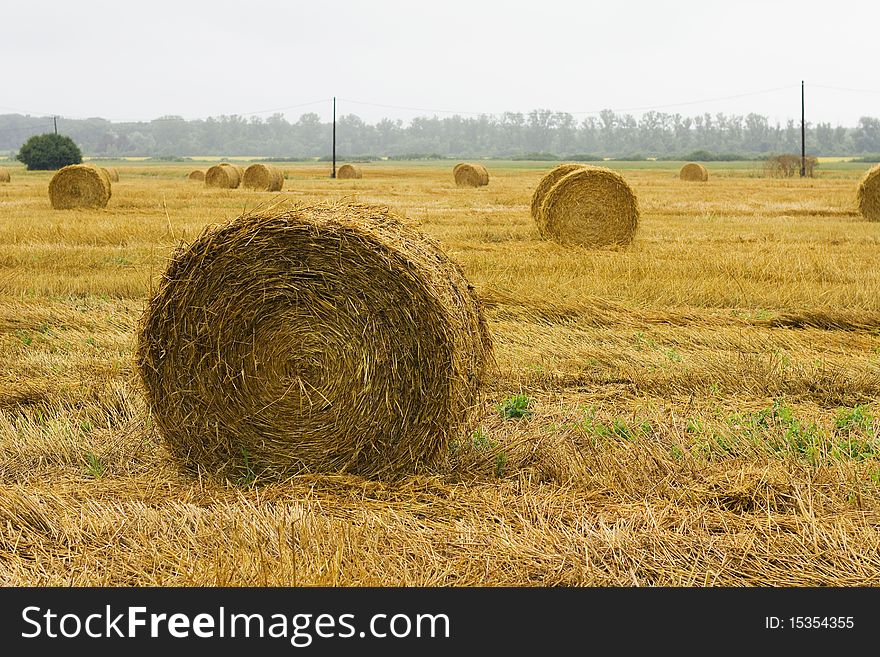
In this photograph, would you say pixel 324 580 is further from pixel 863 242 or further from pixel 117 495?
pixel 863 242

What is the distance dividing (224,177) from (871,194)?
831 inches

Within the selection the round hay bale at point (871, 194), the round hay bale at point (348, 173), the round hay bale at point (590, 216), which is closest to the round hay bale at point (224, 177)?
the round hay bale at point (348, 173)

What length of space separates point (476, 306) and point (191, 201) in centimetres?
1959

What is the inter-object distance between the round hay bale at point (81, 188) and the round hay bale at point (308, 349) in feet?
60.8

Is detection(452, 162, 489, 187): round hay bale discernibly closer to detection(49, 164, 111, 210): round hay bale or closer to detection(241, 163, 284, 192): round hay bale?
detection(241, 163, 284, 192): round hay bale

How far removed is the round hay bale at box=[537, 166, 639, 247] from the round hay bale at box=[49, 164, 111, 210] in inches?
454

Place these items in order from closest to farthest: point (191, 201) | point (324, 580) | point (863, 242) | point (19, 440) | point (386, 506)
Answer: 1. point (324, 580)
2. point (386, 506)
3. point (19, 440)
4. point (863, 242)
5. point (191, 201)

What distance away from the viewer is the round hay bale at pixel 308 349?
5.27 meters

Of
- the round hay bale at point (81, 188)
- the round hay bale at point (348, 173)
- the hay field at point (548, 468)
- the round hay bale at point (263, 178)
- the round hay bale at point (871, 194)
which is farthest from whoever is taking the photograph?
the round hay bale at point (348, 173)

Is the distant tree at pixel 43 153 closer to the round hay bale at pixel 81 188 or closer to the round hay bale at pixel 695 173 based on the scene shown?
the round hay bale at pixel 695 173

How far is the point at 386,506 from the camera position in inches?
197

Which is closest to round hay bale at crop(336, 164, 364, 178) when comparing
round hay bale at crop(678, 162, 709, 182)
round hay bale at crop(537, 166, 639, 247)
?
round hay bale at crop(678, 162, 709, 182)

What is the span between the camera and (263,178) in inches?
Answer: 1264

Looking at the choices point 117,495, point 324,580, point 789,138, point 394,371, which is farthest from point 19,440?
point 789,138
